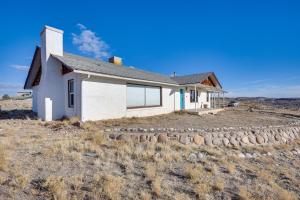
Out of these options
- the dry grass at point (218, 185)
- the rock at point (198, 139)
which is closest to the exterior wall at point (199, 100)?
the rock at point (198, 139)

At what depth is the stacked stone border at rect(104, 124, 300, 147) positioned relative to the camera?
7.21 meters

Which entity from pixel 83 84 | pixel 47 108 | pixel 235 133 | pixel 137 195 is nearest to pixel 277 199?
pixel 137 195

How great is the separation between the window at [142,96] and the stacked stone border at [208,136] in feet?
14.7

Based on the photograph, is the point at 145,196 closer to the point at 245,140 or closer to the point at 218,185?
the point at 218,185

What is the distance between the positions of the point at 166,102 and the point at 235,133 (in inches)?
301

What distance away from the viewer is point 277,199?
3953 mm

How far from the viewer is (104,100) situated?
35.0 feet

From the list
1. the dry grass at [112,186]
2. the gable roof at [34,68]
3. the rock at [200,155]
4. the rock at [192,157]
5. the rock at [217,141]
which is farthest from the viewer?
the gable roof at [34,68]

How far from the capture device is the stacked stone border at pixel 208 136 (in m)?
7.21

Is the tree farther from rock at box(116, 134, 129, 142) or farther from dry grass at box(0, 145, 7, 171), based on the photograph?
rock at box(116, 134, 129, 142)

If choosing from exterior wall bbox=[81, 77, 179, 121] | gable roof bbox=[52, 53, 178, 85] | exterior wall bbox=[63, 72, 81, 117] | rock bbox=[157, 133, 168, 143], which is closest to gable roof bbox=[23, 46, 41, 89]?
gable roof bbox=[52, 53, 178, 85]

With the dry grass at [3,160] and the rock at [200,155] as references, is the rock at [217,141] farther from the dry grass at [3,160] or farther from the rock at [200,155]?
the dry grass at [3,160]

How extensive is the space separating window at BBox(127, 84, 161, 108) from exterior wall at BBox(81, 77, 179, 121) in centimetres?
46

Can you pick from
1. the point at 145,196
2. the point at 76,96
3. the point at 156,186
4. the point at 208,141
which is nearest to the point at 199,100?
the point at 208,141
